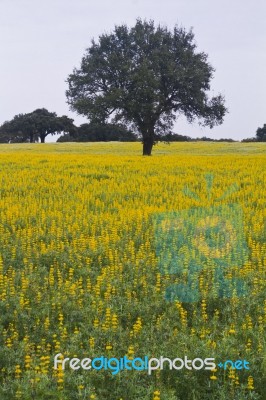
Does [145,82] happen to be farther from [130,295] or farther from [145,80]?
[130,295]

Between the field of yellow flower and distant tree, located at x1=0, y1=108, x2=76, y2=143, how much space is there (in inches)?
3211

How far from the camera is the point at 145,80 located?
114ft

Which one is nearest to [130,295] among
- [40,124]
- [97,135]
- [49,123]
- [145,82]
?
[145,82]

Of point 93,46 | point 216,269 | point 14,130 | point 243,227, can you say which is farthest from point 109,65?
point 14,130

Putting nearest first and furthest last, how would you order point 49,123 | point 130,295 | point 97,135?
point 130,295
point 97,135
point 49,123

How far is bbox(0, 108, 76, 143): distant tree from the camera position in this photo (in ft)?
303

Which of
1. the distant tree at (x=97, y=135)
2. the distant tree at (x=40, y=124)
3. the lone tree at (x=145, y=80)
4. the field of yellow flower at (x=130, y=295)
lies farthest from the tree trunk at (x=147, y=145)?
the distant tree at (x=40, y=124)

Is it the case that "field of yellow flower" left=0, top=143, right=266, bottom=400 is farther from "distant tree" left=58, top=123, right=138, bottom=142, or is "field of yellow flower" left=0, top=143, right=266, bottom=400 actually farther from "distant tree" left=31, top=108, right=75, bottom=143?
"distant tree" left=31, top=108, right=75, bottom=143

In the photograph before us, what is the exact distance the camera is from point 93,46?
39.2m

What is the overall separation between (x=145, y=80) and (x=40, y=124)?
6169 centimetres

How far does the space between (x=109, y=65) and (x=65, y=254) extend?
30.5 m

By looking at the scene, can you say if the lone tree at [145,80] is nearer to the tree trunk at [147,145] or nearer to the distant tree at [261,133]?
the tree trunk at [147,145]

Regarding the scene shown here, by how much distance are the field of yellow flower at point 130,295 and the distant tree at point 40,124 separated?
81.6 meters

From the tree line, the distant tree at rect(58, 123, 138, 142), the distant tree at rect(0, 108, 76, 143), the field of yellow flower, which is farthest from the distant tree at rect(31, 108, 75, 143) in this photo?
the field of yellow flower
